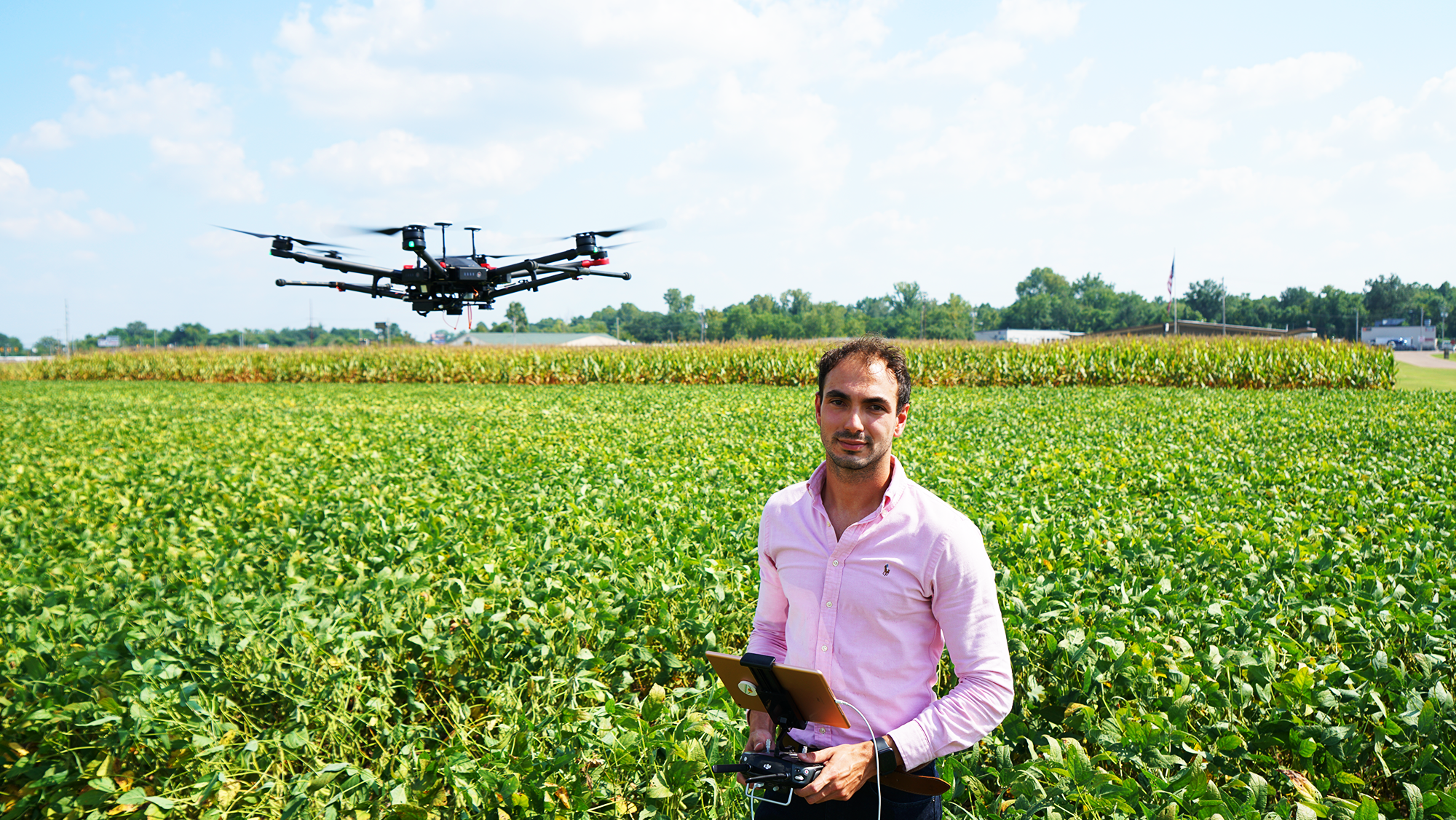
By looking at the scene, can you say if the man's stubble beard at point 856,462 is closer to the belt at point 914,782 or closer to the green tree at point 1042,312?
the belt at point 914,782

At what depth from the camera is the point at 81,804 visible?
128 inches

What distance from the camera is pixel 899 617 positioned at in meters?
2.07

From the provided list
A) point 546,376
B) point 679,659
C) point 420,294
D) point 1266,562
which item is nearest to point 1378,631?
point 1266,562

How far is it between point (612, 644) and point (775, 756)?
236cm

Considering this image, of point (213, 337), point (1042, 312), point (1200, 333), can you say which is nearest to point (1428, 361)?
point (1200, 333)

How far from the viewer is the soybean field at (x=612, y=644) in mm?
2947

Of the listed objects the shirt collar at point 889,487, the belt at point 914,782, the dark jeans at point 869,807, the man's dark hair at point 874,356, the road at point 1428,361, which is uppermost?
the man's dark hair at point 874,356

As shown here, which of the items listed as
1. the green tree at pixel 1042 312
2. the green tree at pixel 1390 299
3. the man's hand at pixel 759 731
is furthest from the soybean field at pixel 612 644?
the green tree at pixel 1390 299

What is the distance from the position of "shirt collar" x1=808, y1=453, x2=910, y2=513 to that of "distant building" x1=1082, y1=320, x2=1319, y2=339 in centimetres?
3222

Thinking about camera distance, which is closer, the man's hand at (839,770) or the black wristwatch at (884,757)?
the man's hand at (839,770)

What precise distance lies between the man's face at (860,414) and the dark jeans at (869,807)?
84 centimetres

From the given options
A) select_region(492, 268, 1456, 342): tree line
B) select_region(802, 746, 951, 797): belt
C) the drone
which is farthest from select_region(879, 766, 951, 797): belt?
select_region(492, 268, 1456, 342): tree line

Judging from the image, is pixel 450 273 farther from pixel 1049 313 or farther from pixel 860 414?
pixel 1049 313

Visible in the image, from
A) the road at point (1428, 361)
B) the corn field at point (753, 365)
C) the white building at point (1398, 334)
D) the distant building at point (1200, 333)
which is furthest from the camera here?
the white building at point (1398, 334)
